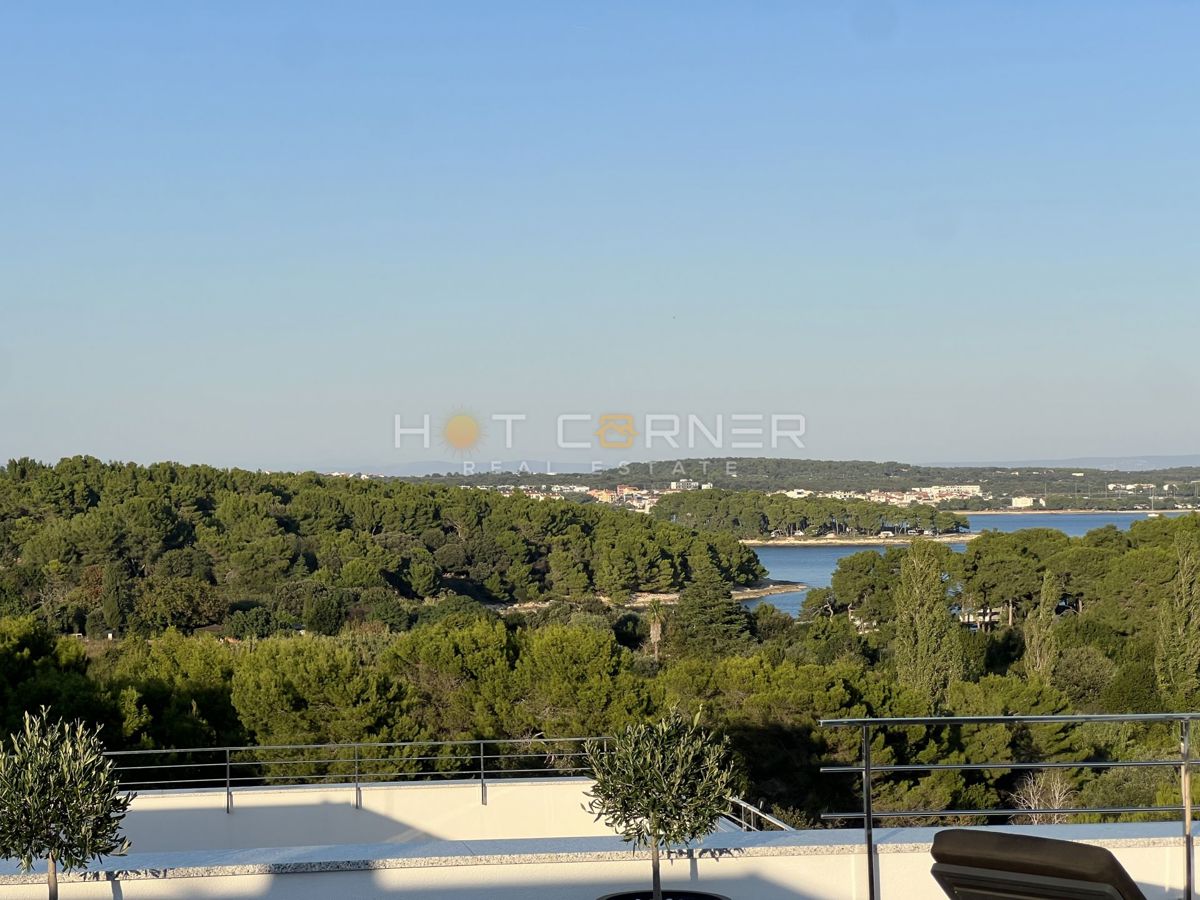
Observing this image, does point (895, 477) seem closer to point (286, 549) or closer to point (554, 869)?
point (286, 549)

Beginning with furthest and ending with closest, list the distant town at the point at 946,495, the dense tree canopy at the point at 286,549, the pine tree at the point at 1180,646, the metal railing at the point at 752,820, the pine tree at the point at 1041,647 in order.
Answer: the distant town at the point at 946,495 → the dense tree canopy at the point at 286,549 → the pine tree at the point at 1180,646 → the pine tree at the point at 1041,647 → the metal railing at the point at 752,820

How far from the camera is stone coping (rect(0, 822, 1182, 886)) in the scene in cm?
450

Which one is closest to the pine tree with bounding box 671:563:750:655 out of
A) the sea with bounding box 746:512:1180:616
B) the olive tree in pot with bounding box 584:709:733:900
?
the sea with bounding box 746:512:1180:616

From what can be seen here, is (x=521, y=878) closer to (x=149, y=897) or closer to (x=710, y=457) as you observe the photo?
Answer: (x=149, y=897)

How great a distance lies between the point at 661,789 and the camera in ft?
14.6

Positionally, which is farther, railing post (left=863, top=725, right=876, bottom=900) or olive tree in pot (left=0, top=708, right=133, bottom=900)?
railing post (left=863, top=725, right=876, bottom=900)

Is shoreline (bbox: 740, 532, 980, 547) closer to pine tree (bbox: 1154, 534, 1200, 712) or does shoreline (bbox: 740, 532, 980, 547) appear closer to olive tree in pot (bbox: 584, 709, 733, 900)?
pine tree (bbox: 1154, 534, 1200, 712)

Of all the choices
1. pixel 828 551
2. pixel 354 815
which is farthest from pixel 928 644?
pixel 828 551

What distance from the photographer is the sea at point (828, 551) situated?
62844mm

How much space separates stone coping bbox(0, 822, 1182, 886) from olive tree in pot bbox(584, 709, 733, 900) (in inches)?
6.8

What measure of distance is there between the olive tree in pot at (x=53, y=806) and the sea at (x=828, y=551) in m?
47.3

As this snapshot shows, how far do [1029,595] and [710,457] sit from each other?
48.1 m

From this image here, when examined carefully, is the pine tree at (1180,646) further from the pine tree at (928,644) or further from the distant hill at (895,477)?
the distant hill at (895,477)

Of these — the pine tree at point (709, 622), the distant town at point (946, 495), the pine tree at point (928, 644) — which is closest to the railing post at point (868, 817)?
the pine tree at point (928, 644)
